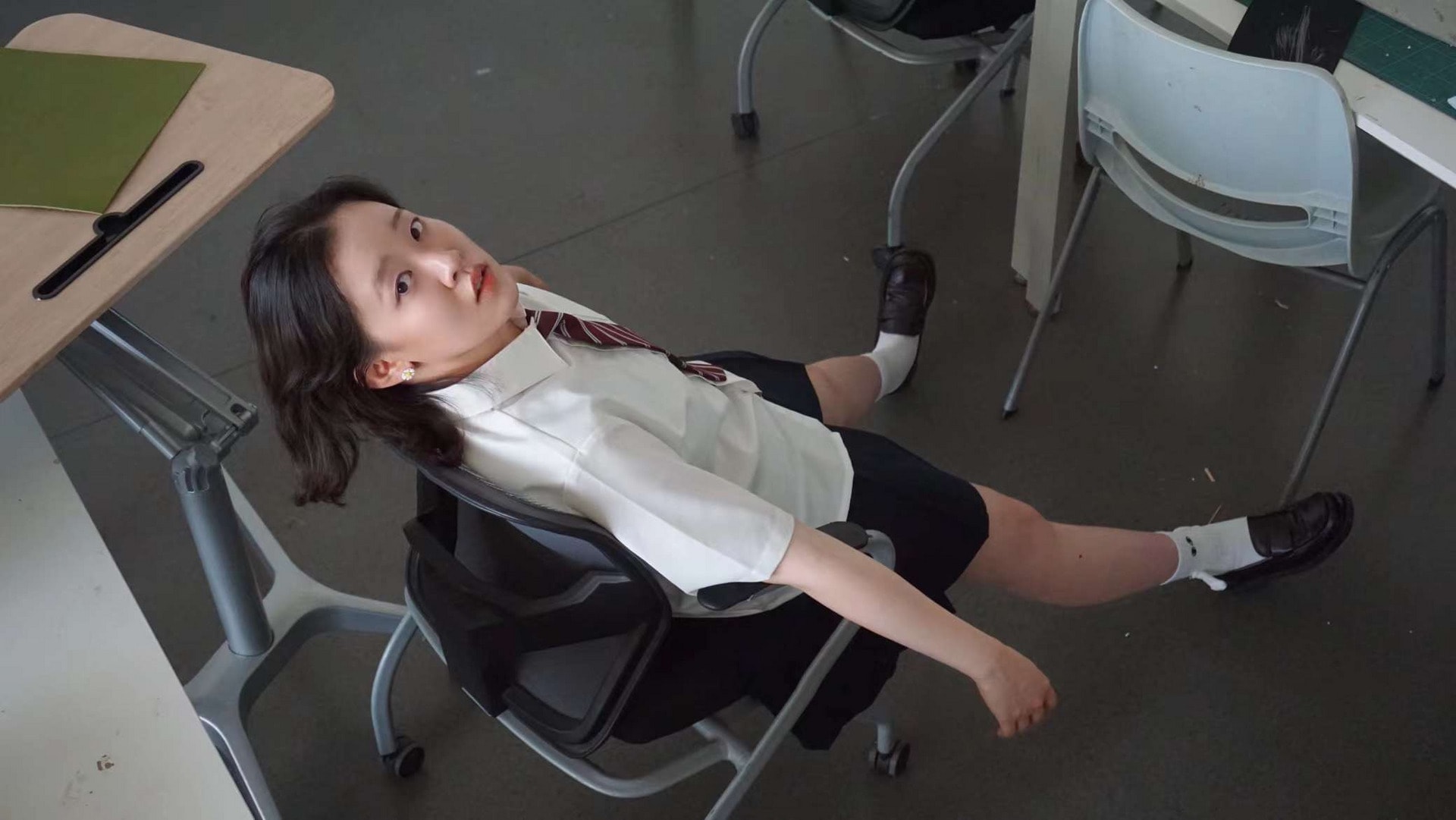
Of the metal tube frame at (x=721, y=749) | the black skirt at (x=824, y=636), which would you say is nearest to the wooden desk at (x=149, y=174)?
the metal tube frame at (x=721, y=749)

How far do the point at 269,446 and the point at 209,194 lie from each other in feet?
3.04

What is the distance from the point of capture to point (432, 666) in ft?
5.80

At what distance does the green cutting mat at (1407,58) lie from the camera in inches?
51.3

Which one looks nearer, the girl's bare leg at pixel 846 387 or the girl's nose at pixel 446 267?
the girl's nose at pixel 446 267

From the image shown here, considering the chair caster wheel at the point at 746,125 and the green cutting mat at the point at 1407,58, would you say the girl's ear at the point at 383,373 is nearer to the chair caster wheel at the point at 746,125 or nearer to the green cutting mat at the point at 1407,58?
the green cutting mat at the point at 1407,58

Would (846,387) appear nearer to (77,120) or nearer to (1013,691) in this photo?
(1013,691)

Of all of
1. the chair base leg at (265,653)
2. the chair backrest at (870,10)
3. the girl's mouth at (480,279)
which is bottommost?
the chair base leg at (265,653)

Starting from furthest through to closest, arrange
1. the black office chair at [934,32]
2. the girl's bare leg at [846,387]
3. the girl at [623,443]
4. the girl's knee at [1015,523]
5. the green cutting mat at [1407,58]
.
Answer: the black office chair at [934,32] → the girl's bare leg at [846,387] → the girl's knee at [1015,523] → the green cutting mat at [1407,58] → the girl at [623,443]

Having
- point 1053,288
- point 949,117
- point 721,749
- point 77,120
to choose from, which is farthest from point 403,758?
point 949,117

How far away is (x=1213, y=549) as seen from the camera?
1.61m

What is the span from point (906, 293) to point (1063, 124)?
Answer: 1.13ft

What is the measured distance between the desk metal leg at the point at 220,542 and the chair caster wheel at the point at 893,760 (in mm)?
648

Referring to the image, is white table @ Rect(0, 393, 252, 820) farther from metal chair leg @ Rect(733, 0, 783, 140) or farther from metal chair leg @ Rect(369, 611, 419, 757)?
metal chair leg @ Rect(733, 0, 783, 140)

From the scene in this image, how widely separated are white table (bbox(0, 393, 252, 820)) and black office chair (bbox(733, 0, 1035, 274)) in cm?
128
